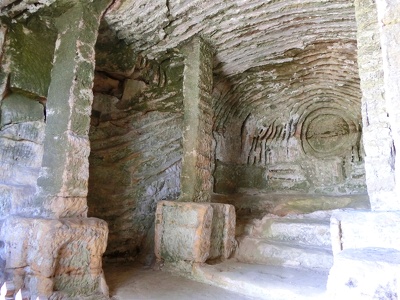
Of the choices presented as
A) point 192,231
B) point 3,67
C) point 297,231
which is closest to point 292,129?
point 297,231

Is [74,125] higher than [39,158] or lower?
higher

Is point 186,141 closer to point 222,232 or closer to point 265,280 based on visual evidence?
point 222,232

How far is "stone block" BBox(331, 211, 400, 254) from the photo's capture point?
176 centimetres

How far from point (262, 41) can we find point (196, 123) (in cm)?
151

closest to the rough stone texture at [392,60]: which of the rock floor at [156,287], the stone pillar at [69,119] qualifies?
the rock floor at [156,287]

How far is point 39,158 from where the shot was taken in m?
3.08

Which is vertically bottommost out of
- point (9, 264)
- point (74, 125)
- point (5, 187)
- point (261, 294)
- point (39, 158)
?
point (261, 294)

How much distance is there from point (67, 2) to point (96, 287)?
2.79 meters

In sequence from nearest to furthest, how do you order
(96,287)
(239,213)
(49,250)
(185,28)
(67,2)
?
(49,250) < (96,287) < (67,2) < (185,28) < (239,213)

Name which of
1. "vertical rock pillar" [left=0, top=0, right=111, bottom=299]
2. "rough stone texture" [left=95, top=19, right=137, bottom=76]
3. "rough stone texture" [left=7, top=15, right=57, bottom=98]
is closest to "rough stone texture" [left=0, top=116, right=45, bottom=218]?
"vertical rock pillar" [left=0, top=0, right=111, bottom=299]

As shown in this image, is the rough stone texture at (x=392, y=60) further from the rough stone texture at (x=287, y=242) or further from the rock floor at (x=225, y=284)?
the rough stone texture at (x=287, y=242)

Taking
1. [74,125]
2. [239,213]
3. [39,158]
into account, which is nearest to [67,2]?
[74,125]

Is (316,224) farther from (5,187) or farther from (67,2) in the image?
(67,2)

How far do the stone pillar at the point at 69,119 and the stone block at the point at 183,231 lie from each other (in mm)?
1081
